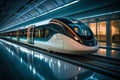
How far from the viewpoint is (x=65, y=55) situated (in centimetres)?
1127

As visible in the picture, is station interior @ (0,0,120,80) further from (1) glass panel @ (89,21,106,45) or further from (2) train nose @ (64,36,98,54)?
(2) train nose @ (64,36,98,54)

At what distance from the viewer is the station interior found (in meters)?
6.34

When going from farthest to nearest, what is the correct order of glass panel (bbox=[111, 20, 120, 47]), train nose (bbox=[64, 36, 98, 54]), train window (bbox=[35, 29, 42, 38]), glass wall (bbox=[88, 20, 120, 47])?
glass wall (bbox=[88, 20, 120, 47])
glass panel (bbox=[111, 20, 120, 47])
train window (bbox=[35, 29, 42, 38])
train nose (bbox=[64, 36, 98, 54])

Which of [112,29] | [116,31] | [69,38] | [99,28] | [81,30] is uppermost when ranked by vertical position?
[99,28]

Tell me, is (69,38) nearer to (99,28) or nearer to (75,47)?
(75,47)

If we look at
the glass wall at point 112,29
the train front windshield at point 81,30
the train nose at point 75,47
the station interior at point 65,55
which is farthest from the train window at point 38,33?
the glass wall at point 112,29

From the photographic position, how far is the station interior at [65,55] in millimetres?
6338

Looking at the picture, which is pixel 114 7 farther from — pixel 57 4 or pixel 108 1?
pixel 57 4

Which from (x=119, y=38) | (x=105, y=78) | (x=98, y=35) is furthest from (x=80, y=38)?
(x=98, y=35)

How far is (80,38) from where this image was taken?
998 centimetres

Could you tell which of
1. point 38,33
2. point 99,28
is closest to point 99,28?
point 99,28

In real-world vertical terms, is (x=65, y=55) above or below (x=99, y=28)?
below

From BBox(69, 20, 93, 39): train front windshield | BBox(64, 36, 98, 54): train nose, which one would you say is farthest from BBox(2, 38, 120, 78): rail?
BBox(69, 20, 93, 39): train front windshield

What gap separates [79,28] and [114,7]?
227 inches
